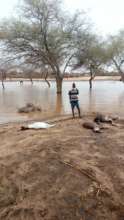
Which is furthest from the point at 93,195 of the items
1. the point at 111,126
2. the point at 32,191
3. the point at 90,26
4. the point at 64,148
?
the point at 90,26

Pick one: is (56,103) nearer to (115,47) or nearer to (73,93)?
(73,93)

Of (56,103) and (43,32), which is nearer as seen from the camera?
(56,103)

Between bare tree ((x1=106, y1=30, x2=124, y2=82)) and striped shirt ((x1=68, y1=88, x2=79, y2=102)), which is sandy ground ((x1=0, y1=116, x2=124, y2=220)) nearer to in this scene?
striped shirt ((x1=68, y1=88, x2=79, y2=102))

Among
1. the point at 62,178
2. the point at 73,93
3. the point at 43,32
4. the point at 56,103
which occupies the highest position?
the point at 43,32

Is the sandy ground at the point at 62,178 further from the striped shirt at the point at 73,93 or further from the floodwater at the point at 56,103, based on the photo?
the floodwater at the point at 56,103

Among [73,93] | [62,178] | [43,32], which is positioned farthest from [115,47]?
[62,178]

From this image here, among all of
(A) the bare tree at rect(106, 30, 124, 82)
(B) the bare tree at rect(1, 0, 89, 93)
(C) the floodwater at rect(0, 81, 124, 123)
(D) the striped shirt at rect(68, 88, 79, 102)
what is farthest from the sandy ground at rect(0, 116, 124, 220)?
(A) the bare tree at rect(106, 30, 124, 82)

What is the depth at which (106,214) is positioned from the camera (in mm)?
4457

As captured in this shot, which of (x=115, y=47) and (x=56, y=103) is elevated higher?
(x=115, y=47)

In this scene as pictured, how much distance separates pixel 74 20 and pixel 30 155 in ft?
78.5

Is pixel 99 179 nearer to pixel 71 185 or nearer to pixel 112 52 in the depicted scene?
pixel 71 185

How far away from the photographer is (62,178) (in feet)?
17.3

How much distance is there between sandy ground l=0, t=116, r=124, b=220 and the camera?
4539 millimetres

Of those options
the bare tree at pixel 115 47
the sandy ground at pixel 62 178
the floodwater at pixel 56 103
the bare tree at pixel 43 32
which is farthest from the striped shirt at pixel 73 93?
the bare tree at pixel 115 47
